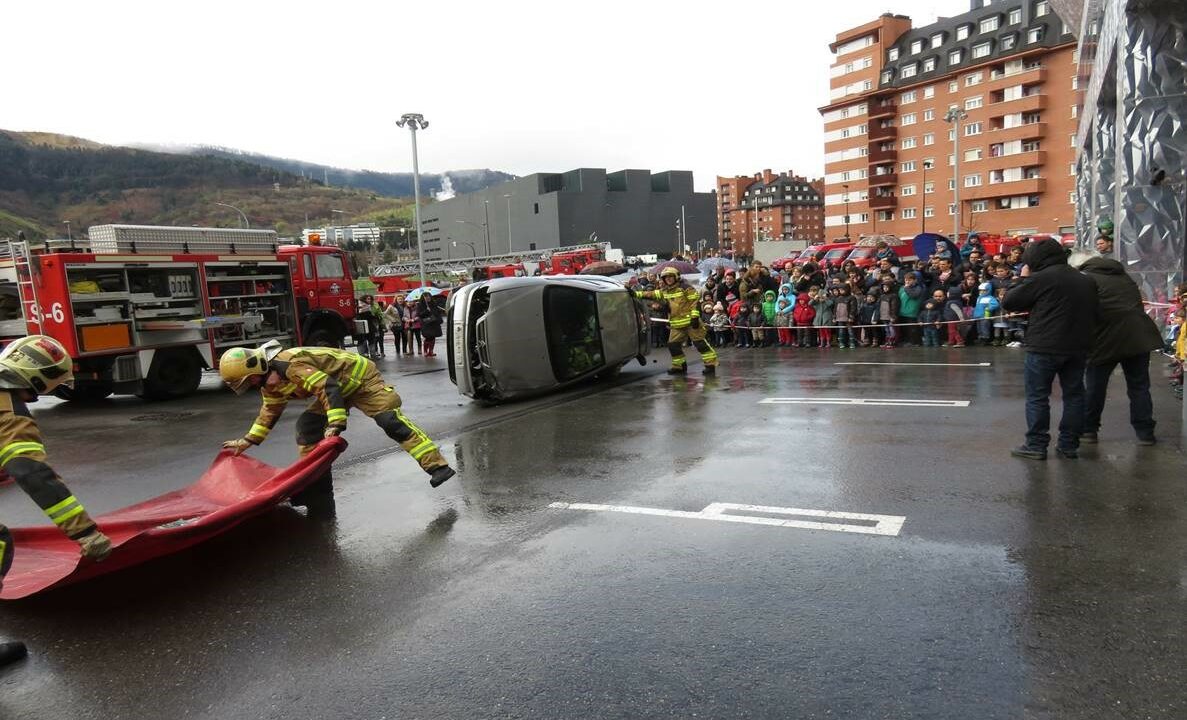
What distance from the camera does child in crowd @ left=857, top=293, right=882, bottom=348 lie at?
15.6m

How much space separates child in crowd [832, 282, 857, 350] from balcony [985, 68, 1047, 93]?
6314cm

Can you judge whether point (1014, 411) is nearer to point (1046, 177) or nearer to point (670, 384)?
point (670, 384)

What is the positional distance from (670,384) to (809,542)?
24.6ft

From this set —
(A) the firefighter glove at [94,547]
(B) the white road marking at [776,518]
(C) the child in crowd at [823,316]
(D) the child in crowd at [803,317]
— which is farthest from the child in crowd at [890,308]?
(A) the firefighter glove at [94,547]

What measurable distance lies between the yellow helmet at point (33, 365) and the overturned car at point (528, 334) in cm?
645

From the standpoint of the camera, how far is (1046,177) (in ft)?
215

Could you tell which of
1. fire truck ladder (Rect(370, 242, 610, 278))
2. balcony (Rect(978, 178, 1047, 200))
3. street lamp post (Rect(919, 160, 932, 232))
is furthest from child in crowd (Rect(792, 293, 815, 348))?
street lamp post (Rect(919, 160, 932, 232))

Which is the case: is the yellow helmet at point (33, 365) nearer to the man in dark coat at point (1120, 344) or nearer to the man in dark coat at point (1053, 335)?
the man in dark coat at point (1053, 335)

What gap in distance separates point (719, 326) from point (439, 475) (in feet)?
42.1

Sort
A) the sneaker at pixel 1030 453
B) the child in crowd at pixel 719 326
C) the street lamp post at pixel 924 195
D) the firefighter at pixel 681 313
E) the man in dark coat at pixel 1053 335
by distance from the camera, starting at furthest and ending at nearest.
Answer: the street lamp post at pixel 924 195
the child in crowd at pixel 719 326
the firefighter at pixel 681 313
the sneaker at pixel 1030 453
the man in dark coat at pixel 1053 335

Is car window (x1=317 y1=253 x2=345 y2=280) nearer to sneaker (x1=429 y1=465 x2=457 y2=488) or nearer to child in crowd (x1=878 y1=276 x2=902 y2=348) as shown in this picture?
child in crowd (x1=878 y1=276 x2=902 y2=348)

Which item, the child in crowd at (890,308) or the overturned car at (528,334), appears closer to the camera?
the overturned car at (528,334)

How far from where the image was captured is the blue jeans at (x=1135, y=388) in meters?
6.61

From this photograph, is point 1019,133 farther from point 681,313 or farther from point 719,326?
point 681,313
